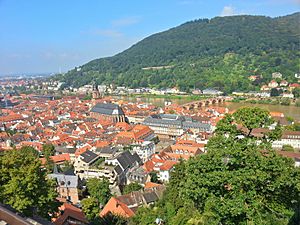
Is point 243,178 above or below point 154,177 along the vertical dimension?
above

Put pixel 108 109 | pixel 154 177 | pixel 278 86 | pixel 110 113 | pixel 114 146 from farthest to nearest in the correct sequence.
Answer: pixel 278 86 → pixel 108 109 → pixel 110 113 → pixel 114 146 → pixel 154 177

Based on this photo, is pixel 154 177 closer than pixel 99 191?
No

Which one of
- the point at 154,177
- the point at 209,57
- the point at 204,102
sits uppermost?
the point at 209,57

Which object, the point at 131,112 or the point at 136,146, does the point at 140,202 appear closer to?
the point at 136,146

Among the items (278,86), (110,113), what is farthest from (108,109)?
(278,86)

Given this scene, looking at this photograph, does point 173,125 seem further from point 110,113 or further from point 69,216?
point 69,216

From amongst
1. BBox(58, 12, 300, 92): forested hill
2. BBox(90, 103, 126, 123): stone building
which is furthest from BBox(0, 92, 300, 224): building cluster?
BBox(58, 12, 300, 92): forested hill

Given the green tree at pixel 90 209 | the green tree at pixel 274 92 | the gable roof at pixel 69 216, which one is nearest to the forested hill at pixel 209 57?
the green tree at pixel 274 92
